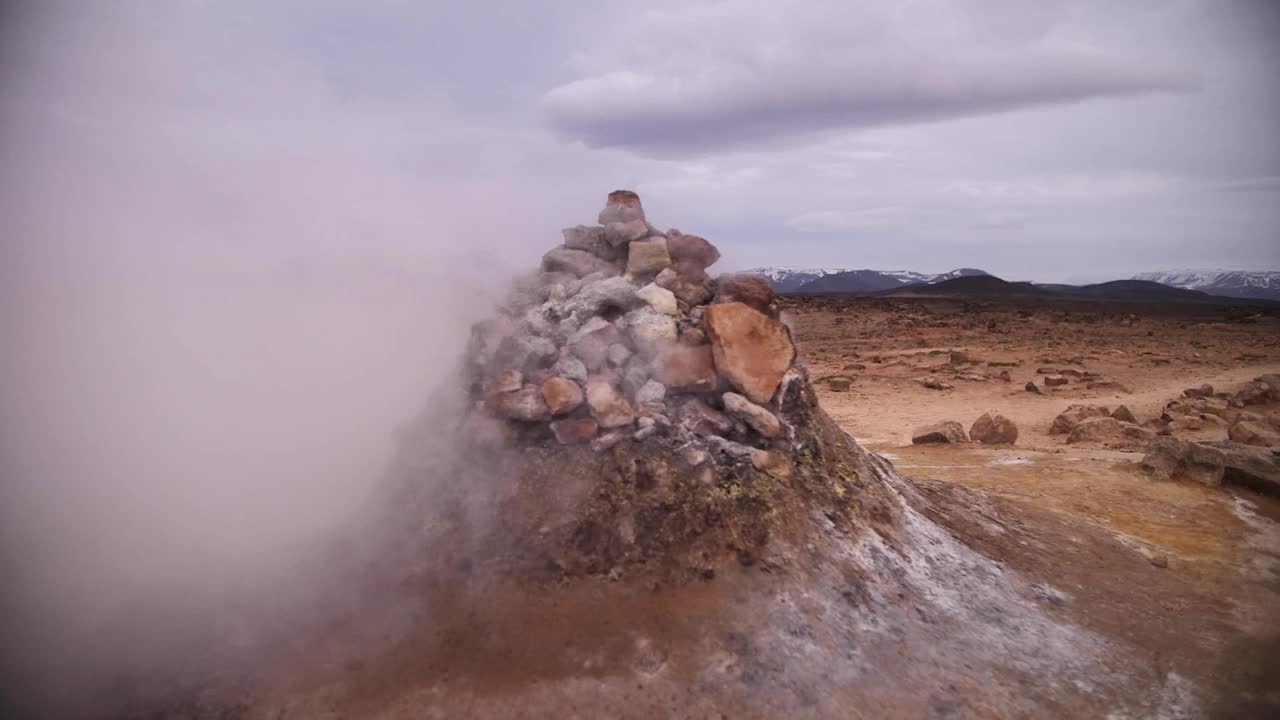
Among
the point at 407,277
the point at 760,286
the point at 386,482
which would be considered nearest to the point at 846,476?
the point at 760,286

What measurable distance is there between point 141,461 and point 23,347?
78 centimetres

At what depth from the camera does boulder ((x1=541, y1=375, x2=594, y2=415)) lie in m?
3.75

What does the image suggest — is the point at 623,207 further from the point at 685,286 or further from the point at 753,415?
the point at 753,415

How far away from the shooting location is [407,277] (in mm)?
4527

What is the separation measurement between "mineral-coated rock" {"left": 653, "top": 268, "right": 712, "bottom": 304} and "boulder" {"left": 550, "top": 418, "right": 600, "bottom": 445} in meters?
1.06

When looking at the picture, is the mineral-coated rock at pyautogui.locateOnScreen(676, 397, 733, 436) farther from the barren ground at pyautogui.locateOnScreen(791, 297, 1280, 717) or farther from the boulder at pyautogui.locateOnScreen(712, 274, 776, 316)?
the barren ground at pyautogui.locateOnScreen(791, 297, 1280, 717)

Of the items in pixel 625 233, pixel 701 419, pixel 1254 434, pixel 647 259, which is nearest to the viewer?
pixel 701 419

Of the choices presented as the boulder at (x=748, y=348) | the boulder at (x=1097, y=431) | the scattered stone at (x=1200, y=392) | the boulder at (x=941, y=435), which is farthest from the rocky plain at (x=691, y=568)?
the scattered stone at (x=1200, y=392)

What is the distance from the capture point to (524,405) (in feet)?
12.4

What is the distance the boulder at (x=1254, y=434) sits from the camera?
811cm

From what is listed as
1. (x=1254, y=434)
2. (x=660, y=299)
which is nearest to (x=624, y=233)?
(x=660, y=299)

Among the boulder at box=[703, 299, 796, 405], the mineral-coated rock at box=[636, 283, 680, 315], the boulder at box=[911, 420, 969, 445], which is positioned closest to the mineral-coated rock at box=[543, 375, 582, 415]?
the mineral-coated rock at box=[636, 283, 680, 315]

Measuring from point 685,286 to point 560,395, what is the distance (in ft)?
3.78

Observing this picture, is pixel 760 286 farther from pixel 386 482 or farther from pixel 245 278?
pixel 245 278
